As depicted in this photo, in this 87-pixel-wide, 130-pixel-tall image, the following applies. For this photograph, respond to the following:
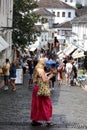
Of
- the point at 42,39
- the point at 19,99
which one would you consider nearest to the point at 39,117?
the point at 19,99

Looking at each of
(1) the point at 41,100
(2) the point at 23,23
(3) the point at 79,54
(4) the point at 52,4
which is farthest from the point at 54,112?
(4) the point at 52,4

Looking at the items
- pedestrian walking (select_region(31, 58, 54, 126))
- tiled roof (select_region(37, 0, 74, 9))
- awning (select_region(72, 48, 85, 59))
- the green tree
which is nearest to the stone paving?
pedestrian walking (select_region(31, 58, 54, 126))

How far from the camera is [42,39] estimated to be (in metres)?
106

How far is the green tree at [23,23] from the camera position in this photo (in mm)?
50844

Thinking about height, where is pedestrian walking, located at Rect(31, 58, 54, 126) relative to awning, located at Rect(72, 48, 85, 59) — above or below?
above

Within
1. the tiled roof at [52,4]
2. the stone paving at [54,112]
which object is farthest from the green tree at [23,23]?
the tiled roof at [52,4]

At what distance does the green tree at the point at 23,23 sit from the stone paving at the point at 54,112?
25457 mm

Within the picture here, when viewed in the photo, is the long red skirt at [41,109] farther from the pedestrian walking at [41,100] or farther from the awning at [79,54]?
the awning at [79,54]

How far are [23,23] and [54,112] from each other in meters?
33.4

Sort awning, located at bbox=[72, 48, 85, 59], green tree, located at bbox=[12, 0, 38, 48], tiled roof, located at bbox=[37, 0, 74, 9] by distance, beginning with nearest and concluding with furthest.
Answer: green tree, located at bbox=[12, 0, 38, 48] < awning, located at bbox=[72, 48, 85, 59] < tiled roof, located at bbox=[37, 0, 74, 9]

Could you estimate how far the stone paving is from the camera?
15.3 metres

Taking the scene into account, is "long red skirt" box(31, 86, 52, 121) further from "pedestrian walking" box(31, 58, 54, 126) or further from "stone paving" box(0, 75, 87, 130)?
"stone paving" box(0, 75, 87, 130)

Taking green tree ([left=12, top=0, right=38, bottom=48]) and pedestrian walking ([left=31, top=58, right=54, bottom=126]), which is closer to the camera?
pedestrian walking ([left=31, top=58, right=54, bottom=126])

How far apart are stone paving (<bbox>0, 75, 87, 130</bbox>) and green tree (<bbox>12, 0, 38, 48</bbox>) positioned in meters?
25.5
